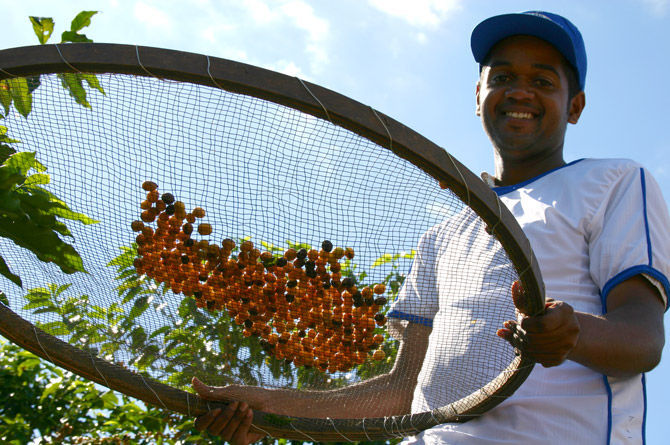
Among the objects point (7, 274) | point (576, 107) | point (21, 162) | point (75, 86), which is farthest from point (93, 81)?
point (576, 107)

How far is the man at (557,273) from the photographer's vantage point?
64.6 inches

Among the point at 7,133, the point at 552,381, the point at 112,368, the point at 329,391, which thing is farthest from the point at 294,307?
the point at 7,133

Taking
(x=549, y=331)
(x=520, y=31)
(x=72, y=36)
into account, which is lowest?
(x=549, y=331)

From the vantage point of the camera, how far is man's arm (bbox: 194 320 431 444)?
209 centimetres

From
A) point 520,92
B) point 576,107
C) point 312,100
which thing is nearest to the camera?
point 312,100

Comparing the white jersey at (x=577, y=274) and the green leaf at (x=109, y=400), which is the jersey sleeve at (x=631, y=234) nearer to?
the white jersey at (x=577, y=274)

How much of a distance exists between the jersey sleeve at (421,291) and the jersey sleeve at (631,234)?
440mm

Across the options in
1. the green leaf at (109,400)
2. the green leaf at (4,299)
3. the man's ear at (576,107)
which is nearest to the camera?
the green leaf at (4,299)

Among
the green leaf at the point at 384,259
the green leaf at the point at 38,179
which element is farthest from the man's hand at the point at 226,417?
the green leaf at the point at 38,179

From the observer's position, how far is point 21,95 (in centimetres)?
189

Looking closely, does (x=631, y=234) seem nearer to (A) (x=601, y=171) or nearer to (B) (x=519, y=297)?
(A) (x=601, y=171)

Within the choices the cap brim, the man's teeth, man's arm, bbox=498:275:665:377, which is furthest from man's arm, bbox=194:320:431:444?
the cap brim

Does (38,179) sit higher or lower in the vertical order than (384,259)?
higher

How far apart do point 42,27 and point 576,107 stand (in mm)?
2055
